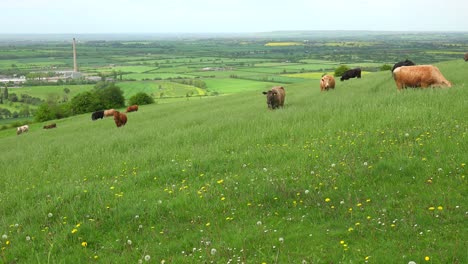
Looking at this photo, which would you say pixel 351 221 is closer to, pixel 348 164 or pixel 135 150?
pixel 348 164

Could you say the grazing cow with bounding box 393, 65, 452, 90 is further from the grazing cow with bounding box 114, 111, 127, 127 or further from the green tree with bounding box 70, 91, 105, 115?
the green tree with bounding box 70, 91, 105, 115

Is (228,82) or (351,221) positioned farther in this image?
(228,82)

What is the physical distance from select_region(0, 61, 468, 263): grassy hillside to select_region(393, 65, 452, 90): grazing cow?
5.58 m

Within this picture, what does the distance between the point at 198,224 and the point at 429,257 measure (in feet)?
12.5

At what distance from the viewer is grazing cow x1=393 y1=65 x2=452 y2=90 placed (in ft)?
57.3

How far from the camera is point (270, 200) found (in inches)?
305

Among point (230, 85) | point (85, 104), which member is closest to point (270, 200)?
point (85, 104)

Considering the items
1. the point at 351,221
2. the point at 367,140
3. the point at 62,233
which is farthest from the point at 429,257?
the point at 62,233

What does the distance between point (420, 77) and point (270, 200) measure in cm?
1323

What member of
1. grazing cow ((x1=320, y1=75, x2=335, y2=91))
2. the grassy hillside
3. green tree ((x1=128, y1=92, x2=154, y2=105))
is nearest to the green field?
green tree ((x1=128, y1=92, x2=154, y2=105))

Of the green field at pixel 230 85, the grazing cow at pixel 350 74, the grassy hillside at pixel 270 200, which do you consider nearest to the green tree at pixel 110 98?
the green field at pixel 230 85

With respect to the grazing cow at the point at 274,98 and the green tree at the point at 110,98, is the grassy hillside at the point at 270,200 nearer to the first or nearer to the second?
the grazing cow at the point at 274,98

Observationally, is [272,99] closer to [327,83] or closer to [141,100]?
[327,83]

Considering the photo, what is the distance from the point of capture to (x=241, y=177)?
29.4 ft
